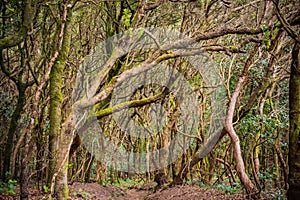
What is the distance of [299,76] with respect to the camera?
511 centimetres

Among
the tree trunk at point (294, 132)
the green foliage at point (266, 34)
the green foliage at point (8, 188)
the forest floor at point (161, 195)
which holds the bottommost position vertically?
the forest floor at point (161, 195)

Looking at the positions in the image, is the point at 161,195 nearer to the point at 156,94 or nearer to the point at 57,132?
the point at 156,94

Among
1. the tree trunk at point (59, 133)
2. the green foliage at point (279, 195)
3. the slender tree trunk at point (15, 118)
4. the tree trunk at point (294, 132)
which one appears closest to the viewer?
the tree trunk at point (294, 132)

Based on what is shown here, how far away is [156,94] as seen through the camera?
12281 mm

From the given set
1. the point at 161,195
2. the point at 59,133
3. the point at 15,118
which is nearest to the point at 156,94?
the point at 161,195

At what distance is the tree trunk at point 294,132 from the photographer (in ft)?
16.2

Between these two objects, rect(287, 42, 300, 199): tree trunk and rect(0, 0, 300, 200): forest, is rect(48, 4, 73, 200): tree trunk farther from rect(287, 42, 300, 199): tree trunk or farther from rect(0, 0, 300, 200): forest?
rect(287, 42, 300, 199): tree trunk

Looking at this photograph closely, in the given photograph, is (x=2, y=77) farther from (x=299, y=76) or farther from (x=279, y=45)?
(x=299, y=76)

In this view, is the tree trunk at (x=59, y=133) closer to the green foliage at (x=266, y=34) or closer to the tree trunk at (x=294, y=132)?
the green foliage at (x=266, y=34)

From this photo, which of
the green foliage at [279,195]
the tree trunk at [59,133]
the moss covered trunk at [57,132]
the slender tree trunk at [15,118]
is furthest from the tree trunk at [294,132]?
Result: the slender tree trunk at [15,118]

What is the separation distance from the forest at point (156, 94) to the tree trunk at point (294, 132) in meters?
0.02

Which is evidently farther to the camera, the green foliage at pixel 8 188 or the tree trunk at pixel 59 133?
the green foliage at pixel 8 188

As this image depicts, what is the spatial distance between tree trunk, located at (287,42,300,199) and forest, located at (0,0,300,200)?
0.05 ft

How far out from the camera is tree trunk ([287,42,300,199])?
4938mm
